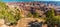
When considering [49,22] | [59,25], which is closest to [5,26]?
[49,22]

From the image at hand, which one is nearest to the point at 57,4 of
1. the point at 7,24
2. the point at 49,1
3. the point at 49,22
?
the point at 49,1

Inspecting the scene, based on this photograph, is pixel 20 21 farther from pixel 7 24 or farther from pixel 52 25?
pixel 52 25

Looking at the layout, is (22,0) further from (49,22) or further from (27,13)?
(49,22)

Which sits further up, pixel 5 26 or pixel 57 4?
pixel 57 4

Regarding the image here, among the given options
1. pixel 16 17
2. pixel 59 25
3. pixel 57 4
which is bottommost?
pixel 59 25

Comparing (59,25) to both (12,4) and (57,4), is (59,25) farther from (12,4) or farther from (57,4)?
(12,4)

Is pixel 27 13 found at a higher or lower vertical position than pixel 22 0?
lower

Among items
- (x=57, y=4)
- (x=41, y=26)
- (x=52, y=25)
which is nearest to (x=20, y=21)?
(x=41, y=26)
